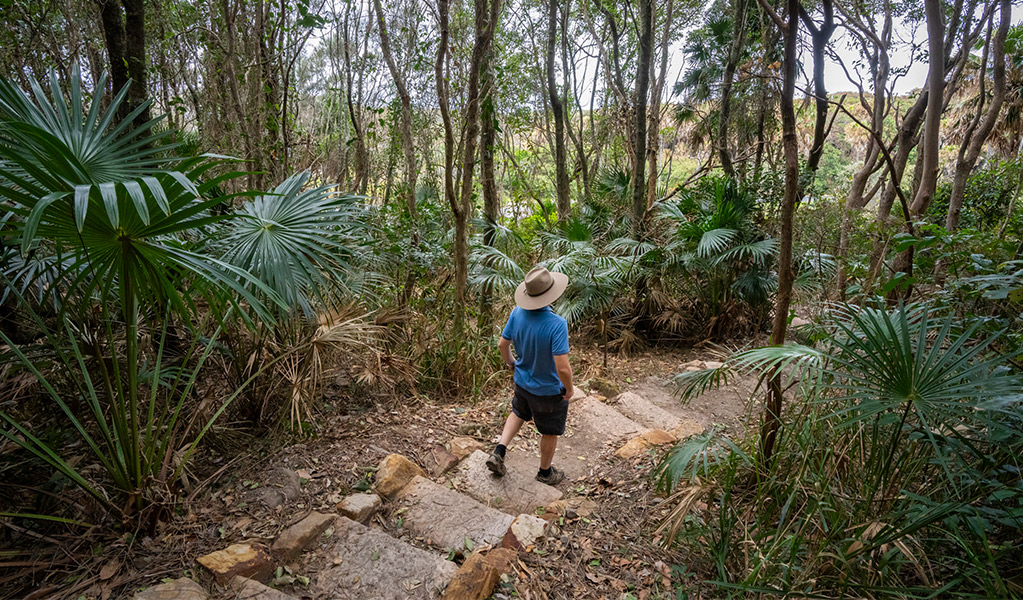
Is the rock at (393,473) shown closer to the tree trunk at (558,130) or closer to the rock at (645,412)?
the rock at (645,412)

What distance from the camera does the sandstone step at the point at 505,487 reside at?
3322mm

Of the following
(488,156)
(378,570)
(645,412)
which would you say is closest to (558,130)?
(488,156)

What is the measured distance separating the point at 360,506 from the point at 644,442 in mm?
2250

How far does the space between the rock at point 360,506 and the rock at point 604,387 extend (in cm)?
322

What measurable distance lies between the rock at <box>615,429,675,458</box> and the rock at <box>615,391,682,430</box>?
669 millimetres

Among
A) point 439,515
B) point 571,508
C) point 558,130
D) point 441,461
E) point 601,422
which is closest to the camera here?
point 439,515

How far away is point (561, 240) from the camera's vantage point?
286 inches

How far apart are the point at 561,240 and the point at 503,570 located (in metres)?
5.35

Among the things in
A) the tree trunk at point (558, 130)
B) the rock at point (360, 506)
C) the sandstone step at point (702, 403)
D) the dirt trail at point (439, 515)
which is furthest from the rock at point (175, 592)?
the tree trunk at point (558, 130)

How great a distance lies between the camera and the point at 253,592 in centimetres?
212

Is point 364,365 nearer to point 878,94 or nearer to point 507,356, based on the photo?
point 507,356

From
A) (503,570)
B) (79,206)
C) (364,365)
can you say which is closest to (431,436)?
(364,365)

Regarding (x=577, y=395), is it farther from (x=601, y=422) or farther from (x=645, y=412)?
(x=645, y=412)

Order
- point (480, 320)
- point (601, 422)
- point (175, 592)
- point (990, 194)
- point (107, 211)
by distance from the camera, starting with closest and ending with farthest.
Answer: point (107, 211) < point (175, 592) < point (601, 422) < point (480, 320) < point (990, 194)
